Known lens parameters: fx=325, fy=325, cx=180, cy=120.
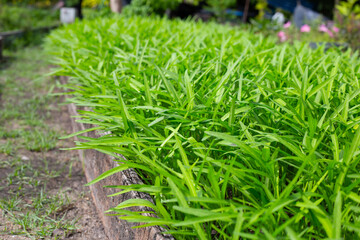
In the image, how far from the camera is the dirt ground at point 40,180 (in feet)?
5.63

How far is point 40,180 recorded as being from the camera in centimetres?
222

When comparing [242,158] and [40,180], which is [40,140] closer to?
[40,180]

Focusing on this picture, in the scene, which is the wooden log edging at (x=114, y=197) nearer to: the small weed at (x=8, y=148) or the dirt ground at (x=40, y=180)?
the dirt ground at (x=40, y=180)

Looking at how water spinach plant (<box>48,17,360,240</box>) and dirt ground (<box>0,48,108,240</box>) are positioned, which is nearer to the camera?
water spinach plant (<box>48,17,360,240</box>)

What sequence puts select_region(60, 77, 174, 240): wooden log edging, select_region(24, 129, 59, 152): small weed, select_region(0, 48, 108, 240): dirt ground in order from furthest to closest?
select_region(24, 129, 59, 152): small weed
select_region(0, 48, 108, 240): dirt ground
select_region(60, 77, 174, 240): wooden log edging

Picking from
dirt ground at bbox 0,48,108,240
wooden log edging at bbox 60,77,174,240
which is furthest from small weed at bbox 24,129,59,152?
wooden log edging at bbox 60,77,174,240

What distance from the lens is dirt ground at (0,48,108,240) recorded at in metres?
1.71

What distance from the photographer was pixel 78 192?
2.12 meters

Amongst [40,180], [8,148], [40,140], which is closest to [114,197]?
[40,180]

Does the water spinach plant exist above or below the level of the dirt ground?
above

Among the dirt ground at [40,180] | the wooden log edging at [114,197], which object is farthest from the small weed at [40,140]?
the wooden log edging at [114,197]

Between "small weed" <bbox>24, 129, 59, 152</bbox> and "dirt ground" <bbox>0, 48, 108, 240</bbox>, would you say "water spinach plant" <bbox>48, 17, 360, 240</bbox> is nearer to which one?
"dirt ground" <bbox>0, 48, 108, 240</bbox>

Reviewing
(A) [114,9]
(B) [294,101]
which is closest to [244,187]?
(B) [294,101]

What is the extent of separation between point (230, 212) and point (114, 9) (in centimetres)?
963
